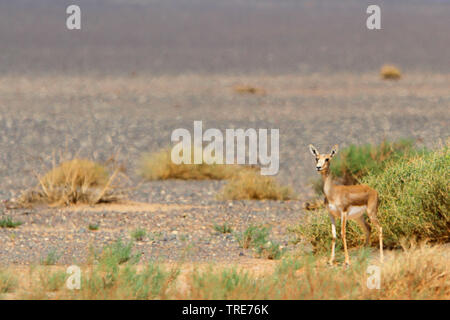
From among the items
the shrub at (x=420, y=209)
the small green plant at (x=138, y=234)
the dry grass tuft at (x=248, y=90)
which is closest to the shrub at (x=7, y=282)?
the small green plant at (x=138, y=234)

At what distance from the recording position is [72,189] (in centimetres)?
1341

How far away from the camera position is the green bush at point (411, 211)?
8852 mm

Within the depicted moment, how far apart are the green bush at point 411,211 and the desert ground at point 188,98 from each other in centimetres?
89

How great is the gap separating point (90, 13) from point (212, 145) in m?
55.5

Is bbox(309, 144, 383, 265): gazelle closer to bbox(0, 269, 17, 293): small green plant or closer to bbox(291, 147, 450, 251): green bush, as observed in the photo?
bbox(291, 147, 450, 251): green bush

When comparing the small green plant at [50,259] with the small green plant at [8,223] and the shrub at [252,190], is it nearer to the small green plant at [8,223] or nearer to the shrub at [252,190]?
the small green plant at [8,223]

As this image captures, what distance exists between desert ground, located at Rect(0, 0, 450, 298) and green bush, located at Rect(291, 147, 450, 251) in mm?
888

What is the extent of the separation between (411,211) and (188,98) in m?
25.5

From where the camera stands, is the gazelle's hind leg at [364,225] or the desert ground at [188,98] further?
the desert ground at [188,98]

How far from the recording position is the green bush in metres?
8.85

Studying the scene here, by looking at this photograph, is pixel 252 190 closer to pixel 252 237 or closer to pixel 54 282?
pixel 252 237

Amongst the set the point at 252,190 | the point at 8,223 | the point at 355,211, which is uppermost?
the point at 355,211

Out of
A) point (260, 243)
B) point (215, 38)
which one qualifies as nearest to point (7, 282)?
point (260, 243)

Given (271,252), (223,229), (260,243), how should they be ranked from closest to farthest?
(271,252), (260,243), (223,229)
